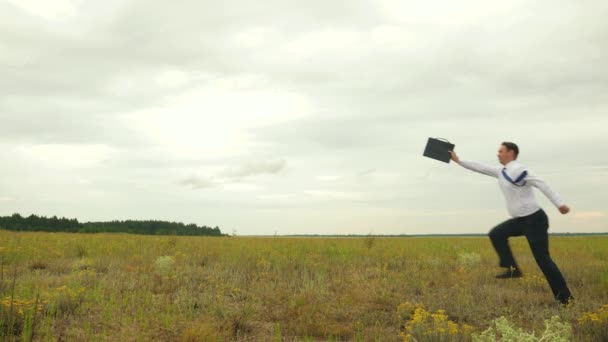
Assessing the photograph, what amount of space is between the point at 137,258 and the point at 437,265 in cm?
762

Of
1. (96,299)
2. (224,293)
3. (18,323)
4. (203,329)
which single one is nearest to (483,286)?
(224,293)

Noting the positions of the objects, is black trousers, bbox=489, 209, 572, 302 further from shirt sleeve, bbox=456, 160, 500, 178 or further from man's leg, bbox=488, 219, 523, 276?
shirt sleeve, bbox=456, 160, 500, 178

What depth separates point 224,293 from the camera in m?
7.68

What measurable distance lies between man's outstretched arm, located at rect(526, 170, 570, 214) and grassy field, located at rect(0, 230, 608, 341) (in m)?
1.49

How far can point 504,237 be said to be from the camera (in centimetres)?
762

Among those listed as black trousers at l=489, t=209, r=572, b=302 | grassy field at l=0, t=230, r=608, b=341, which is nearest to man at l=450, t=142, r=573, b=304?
black trousers at l=489, t=209, r=572, b=302

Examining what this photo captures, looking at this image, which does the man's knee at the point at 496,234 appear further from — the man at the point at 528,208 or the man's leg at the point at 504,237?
the man at the point at 528,208

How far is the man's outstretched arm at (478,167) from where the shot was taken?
7.45 metres

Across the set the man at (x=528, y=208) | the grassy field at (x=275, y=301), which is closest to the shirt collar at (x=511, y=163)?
the man at (x=528, y=208)

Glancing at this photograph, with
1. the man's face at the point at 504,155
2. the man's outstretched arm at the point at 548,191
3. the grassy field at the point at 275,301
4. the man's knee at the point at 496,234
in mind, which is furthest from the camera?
the man's knee at the point at 496,234

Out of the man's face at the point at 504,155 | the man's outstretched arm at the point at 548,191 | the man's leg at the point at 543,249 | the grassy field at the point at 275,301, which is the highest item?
the man's face at the point at 504,155

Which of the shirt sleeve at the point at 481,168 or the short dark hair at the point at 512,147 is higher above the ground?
the short dark hair at the point at 512,147

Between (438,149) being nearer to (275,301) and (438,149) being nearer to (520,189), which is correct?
(520,189)

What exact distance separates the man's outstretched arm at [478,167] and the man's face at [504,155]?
0.17 m
